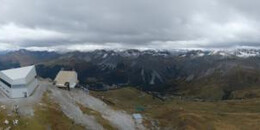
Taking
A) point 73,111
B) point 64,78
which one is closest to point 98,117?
point 73,111

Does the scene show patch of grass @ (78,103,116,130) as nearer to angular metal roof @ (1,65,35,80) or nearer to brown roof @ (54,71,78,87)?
angular metal roof @ (1,65,35,80)

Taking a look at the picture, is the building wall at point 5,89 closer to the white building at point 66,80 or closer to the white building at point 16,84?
the white building at point 16,84

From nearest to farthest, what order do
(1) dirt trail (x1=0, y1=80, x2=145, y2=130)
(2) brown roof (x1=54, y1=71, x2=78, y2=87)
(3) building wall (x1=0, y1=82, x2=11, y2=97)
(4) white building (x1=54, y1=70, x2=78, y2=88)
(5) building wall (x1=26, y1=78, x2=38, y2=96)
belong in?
(1) dirt trail (x1=0, y1=80, x2=145, y2=130), (3) building wall (x1=0, y1=82, x2=11, y2=97), (5) building wall (x1=26, y1=78, x2=38, y2=96), (4) white building (x1=54, y1=70, x2=78, y2=88), (2) brown roof (x1=54, y1=71, x2=78, y2=87)

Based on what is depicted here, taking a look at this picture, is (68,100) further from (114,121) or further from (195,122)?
(195,122)

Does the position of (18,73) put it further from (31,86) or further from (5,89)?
(5,89)

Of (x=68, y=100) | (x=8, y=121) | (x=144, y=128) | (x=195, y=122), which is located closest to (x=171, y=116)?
(x=195, y=122)

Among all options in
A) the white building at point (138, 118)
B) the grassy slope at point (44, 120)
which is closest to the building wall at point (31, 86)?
the grassy slope at point (44, 120)

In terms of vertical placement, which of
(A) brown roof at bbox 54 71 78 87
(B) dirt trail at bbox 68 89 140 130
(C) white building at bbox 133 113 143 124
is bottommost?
(C) white building at bbox 133 113 143 124

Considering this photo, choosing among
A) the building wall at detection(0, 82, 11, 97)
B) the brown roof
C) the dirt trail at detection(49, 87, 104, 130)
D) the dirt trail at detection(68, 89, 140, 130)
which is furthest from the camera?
the brown roof

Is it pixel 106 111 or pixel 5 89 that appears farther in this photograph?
pixel 5 89

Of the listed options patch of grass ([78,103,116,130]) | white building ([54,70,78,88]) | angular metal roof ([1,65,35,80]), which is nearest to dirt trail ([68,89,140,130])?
patch of grass ([78,103,116,130])
